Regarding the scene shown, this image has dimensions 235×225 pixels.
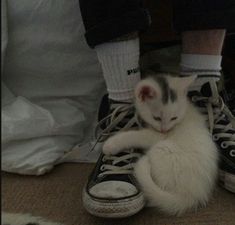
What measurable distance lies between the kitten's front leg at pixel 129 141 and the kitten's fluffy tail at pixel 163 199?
0.29 feet

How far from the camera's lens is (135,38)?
0.74 metres

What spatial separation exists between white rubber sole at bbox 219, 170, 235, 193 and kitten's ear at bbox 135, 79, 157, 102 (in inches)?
7.5

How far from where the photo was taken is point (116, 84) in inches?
30.0

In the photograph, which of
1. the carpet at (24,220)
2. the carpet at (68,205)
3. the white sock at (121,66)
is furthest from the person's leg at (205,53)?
the carpet at (24,220)

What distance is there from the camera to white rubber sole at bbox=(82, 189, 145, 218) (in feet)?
1.94

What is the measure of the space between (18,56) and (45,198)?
0.37m

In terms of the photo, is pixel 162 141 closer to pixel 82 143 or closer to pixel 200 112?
pixel 200 112

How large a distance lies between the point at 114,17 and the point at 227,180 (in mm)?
348

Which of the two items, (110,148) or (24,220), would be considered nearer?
(24,220)

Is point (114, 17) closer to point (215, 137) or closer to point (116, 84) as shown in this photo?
point (116, 84)

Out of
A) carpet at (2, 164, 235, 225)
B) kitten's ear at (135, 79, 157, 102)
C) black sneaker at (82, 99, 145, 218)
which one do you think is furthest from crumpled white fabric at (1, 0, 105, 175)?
kitten's ear at (135, 79, 157, 102)

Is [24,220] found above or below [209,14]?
below

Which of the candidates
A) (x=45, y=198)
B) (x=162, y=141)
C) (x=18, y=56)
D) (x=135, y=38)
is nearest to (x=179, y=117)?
(x=162, y=141)

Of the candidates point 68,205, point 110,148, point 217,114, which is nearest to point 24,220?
point 68,205
